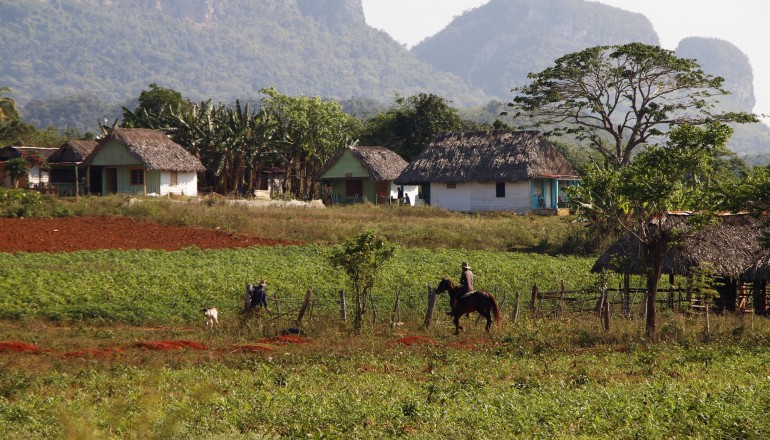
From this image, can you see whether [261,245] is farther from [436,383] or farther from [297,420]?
[297,420]

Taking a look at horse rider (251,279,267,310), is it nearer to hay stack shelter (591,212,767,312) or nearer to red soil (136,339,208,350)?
red soil (136,339,208,350)

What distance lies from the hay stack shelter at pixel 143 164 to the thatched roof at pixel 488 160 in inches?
497

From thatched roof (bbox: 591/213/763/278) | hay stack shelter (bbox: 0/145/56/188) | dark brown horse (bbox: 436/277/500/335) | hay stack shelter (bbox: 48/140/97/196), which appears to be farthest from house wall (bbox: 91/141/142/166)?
dark brown horse (bbox: 436/277/500/335)

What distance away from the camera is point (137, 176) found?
5303cm

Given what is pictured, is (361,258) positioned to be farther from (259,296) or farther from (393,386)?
(393,386)

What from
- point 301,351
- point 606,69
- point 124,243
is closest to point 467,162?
point 606,69

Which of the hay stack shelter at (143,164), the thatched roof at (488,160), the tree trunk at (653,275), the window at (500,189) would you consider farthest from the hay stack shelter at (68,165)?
the tree trunk at (653,275)

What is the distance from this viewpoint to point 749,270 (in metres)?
23.9

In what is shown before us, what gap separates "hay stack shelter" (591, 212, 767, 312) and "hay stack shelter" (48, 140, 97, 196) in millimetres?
38439

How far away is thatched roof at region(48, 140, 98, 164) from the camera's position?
182 ft

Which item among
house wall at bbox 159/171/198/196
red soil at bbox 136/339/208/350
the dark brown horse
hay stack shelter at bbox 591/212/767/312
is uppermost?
house wall at bbox 159/171/198/196

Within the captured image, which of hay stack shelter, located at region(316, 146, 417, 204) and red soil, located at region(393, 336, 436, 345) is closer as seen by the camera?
red soil, located at region(393, 336, 436, 345)

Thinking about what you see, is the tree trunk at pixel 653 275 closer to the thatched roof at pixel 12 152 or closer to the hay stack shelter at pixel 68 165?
the hay stack shelter at pixel 68 165

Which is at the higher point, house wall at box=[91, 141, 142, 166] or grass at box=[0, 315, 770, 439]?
house wall at box=[91, 141, 142, 166]
